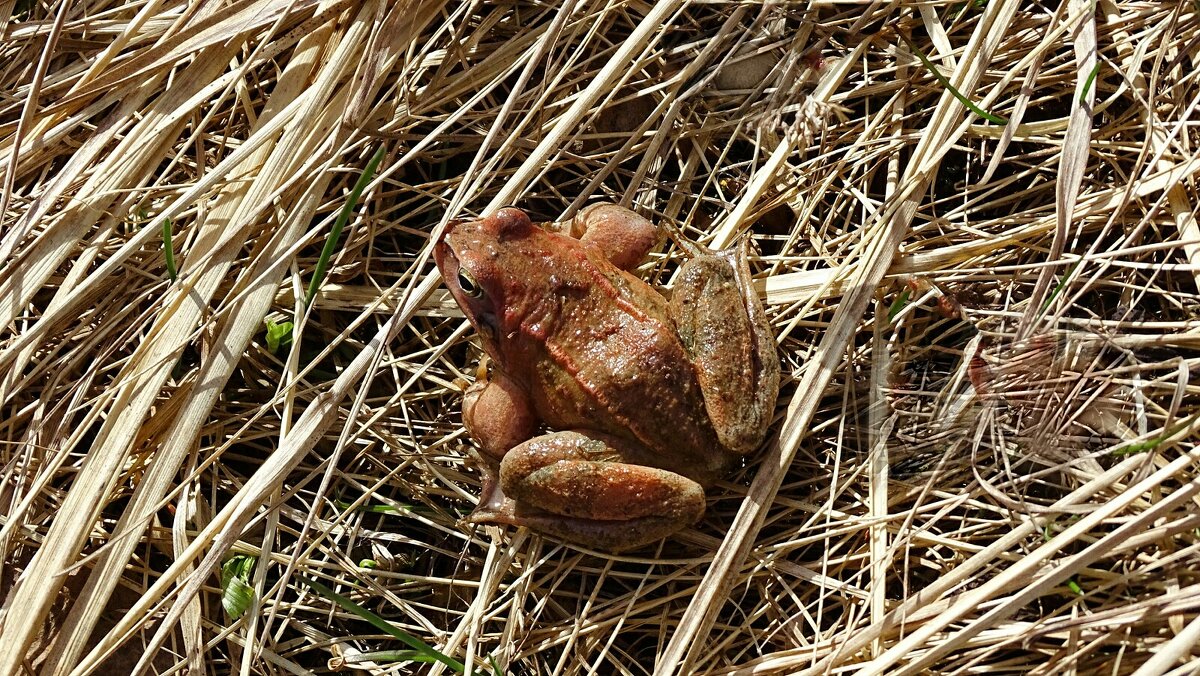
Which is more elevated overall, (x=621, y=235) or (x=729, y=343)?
(x=621, y=235)

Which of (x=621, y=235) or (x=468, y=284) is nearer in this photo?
(x=468, y=284)

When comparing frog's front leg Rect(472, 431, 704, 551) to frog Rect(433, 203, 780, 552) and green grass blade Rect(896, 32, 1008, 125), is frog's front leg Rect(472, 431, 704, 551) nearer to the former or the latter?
frog Rect(433, 203, 780, 552)

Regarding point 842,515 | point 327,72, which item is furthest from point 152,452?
point 842,515

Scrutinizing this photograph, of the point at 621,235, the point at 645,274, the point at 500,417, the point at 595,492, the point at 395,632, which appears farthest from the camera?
the point at 645,274

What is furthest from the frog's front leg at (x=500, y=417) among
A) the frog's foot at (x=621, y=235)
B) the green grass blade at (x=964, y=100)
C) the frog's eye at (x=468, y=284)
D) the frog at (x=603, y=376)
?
the green grass blade at (x=964, y=100)

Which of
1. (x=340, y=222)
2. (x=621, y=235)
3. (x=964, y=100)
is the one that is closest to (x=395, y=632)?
(x=340, y=222)

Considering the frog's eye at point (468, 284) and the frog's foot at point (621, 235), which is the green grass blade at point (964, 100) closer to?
the frog's foot at point (621, 235)

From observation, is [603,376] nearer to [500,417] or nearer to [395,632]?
[500,417]

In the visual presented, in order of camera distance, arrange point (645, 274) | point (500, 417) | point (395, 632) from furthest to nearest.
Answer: point (645, 274) < point (500, 417) < point (395, 632)
